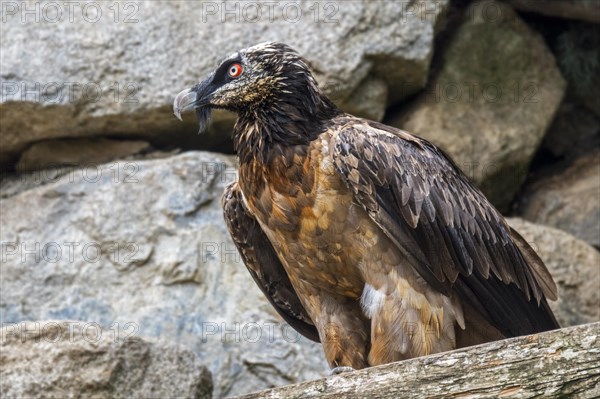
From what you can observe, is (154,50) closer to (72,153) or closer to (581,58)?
(72,153)

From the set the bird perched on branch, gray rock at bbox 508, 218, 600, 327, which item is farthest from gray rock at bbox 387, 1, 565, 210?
the bird perched on branch

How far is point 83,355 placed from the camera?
5.82 meters

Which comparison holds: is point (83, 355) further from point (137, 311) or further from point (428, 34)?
point (428, 34)

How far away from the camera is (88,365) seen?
5816 mm

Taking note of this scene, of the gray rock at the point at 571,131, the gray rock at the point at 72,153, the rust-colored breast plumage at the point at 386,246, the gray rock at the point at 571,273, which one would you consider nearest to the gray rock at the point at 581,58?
the gray rock at the point at 571,131

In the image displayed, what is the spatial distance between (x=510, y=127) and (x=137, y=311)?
3.32m

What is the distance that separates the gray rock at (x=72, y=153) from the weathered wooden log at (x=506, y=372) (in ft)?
15.0

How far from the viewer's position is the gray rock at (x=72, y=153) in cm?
798

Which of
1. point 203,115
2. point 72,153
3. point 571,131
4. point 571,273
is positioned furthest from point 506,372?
point 571,131

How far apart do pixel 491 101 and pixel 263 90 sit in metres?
3.25

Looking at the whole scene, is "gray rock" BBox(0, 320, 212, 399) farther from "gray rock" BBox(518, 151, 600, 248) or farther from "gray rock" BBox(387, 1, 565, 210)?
"gray rock" BBox(518, 151, 600, 248)

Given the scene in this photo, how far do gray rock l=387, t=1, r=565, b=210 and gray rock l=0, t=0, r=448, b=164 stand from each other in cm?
42

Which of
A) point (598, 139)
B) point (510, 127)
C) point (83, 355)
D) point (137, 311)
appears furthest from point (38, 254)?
point (598, 139)

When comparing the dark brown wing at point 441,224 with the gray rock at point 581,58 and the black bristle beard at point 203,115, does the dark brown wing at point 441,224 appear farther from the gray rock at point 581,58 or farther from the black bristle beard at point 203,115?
the gray rock at point 581,58
